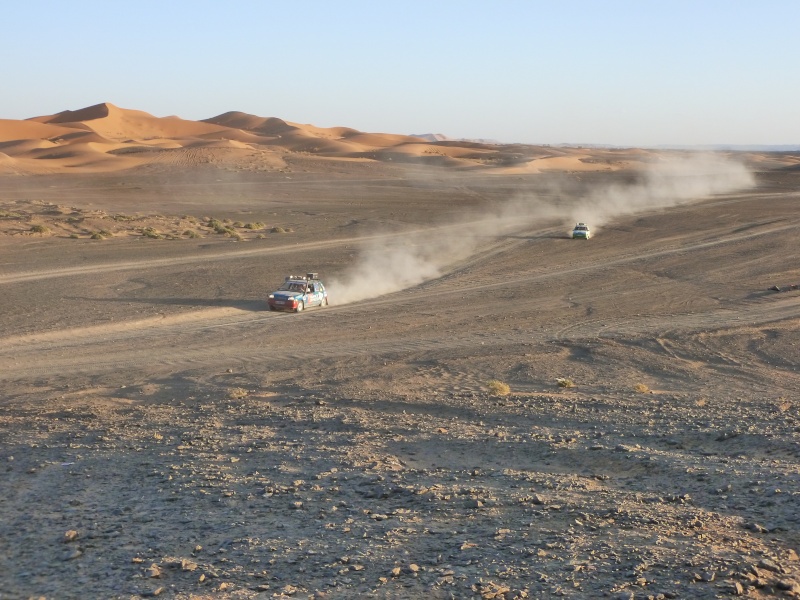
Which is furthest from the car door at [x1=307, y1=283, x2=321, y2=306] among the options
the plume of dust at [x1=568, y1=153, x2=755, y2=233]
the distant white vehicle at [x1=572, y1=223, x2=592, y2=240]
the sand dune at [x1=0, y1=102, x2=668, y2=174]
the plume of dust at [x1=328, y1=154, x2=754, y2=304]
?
the sand dune at [x1=0, y1=102, x2=668, y2=174]

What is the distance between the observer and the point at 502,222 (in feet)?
211

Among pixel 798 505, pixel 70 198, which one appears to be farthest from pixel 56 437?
pixel 70 198

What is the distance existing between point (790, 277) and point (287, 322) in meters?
23.2

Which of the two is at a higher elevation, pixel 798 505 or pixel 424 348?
pixel 798 505

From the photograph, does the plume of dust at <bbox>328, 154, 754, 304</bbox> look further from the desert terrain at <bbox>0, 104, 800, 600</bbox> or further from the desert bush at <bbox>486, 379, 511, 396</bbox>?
the desert bush at <bbox>486, 379, 511, 396</bbox>

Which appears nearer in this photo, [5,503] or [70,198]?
[5,503]

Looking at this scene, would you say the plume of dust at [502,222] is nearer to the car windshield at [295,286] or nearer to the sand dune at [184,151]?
the car windshield at [295,286]

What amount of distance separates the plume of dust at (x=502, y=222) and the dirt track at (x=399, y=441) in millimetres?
4662

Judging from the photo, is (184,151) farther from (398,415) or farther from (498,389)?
(398,415)

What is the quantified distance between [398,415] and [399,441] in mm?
2260

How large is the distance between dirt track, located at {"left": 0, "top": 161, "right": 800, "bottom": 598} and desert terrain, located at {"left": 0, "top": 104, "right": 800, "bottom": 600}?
2.1 inches

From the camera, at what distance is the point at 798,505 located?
31.2 feet

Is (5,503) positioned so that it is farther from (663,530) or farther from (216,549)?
(663,530)

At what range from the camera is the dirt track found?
27.0 feet
